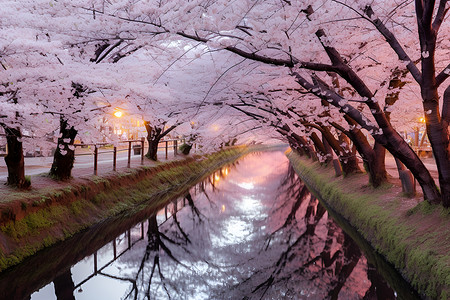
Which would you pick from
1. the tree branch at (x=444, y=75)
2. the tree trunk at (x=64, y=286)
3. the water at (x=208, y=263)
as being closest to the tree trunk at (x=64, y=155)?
the water at (x=208, y=263)

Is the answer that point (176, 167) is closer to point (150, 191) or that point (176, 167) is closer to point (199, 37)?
point (150, 191)

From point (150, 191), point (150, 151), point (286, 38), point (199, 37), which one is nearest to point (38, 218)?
point (199, 37)

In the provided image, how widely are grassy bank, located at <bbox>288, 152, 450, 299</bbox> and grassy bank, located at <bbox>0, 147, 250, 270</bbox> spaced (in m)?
7.54

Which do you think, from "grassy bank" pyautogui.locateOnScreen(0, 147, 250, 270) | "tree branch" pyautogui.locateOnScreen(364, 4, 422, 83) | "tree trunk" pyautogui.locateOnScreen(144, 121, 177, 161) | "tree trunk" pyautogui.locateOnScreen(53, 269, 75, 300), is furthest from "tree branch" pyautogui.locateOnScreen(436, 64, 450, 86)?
"tree trunk" pyautogui.locateOnScreen(144, 121, 177, 161)

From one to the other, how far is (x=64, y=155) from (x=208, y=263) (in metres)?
6.36

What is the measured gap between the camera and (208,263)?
8789mm

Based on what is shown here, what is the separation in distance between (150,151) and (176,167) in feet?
7.12

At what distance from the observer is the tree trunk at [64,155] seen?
11.9 metres

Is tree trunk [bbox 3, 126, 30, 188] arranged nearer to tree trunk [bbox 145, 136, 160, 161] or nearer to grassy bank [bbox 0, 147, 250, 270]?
grassy bank [bbox 0, 147, 250, 270]

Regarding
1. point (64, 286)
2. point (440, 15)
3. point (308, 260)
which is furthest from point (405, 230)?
point (64, 286)

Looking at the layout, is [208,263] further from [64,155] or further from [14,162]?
[64,155]

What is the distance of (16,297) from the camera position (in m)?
6.47

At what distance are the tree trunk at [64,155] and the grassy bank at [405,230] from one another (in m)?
9.04

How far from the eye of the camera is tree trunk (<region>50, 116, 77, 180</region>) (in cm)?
1190
